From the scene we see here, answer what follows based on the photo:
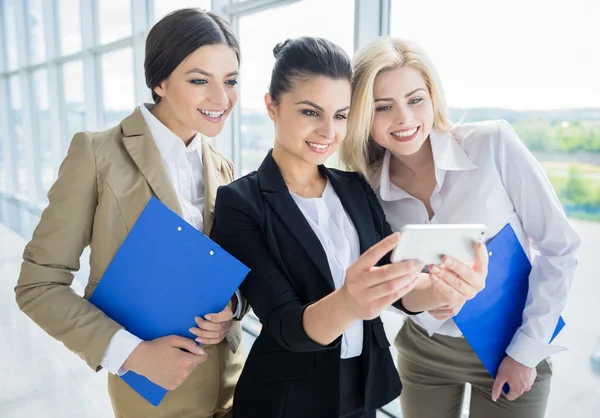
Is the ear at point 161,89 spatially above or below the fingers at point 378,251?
above

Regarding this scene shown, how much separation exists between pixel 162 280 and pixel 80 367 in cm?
270

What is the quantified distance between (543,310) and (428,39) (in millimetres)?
1422

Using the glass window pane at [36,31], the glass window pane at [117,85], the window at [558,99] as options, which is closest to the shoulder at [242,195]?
the window at [558,99]

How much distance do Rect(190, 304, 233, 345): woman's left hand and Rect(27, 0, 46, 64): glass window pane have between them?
8.57 meters

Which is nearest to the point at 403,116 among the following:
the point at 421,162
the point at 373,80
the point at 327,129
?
the point at 373,80

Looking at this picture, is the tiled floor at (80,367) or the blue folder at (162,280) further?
the tiled floor at (80,367)

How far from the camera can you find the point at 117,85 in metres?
6.00

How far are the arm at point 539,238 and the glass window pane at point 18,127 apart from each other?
10.2 meters

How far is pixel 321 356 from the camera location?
1.19 metres

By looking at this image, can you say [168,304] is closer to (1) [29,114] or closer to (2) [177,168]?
(2) [177,168]

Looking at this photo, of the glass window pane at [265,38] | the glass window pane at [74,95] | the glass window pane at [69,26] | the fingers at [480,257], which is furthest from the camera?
the glass window pane at [74,95]

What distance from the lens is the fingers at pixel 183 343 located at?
120 cm

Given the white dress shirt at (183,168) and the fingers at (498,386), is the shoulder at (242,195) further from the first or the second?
the fingers at (498,386)

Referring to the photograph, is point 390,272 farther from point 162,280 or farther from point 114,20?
point 114,20
